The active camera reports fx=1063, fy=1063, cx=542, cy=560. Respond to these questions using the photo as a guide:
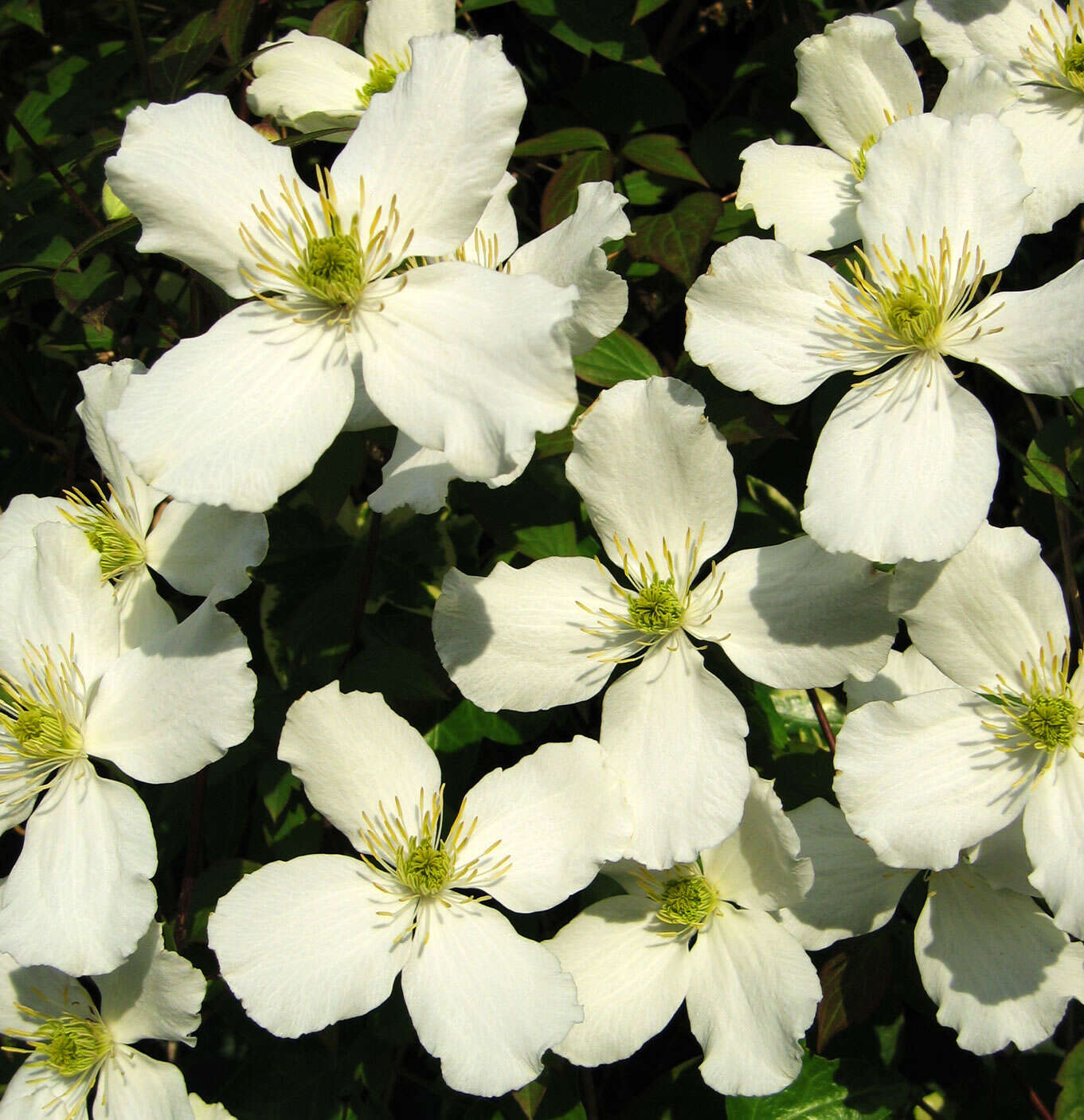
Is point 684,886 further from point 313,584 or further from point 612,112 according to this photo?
point 612,112

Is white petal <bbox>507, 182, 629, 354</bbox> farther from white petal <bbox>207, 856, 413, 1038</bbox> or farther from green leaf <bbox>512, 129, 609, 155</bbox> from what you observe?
white petal <bbox>207, 856, 413, 1038</bbox>

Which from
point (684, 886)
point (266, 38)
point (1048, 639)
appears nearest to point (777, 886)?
point (684, 886)

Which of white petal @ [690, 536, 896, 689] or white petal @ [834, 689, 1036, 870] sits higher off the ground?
white petal @ [690, 536, 896, 689]

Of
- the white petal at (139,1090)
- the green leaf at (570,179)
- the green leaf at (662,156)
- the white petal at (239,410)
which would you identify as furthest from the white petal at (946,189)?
the white petal at (139,1090)

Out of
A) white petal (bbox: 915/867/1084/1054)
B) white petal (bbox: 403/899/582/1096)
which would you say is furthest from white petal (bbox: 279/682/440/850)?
white petal (bbox: 915/867/1084/1054)

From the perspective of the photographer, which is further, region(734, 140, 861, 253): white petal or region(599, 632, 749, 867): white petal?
region(734, 140, 861, 253): white petal

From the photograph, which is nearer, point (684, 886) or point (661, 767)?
point (661, 767)

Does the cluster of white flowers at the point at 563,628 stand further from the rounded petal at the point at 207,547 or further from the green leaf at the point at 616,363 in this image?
the green leaf at the point at 616,363
